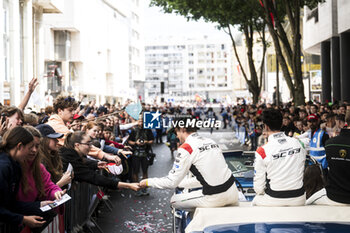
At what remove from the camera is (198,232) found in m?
4.70

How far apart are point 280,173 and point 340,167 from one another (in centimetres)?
74

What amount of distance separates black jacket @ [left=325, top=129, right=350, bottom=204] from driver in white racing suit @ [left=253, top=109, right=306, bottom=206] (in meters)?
0.38

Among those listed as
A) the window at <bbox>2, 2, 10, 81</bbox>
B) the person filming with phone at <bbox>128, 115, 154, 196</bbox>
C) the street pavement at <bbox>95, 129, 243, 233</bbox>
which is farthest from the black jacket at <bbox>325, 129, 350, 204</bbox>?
the window at <bbox>2, 2, 10, 81</bbox>

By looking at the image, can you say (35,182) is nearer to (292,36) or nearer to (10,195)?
(10,195)

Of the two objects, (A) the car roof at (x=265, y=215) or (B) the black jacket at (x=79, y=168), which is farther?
(B) the black jacket at (x=79, y=168)

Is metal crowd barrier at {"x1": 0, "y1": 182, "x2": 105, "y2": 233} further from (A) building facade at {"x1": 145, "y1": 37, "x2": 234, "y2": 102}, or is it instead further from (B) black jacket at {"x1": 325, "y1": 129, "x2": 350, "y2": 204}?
(A) building facade at {"x1": 145, "y1": 37, "x2": 234, "y2": 102}

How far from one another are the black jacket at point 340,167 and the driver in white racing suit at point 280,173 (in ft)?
1.25

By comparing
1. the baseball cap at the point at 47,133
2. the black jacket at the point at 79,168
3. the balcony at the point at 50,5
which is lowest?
the black jacket at the point at 79,168

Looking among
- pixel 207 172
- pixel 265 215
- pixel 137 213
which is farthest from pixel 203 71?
pixel 265 215

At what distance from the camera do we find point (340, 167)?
19.5 ft

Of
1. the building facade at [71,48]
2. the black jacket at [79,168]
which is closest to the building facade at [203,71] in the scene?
the building facade at [71,48]

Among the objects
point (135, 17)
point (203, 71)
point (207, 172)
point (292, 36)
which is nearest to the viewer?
point (207, 172)

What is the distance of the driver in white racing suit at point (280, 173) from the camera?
574 centimetres

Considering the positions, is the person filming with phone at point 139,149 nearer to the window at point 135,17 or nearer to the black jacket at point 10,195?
the black jacket at point 10,195
